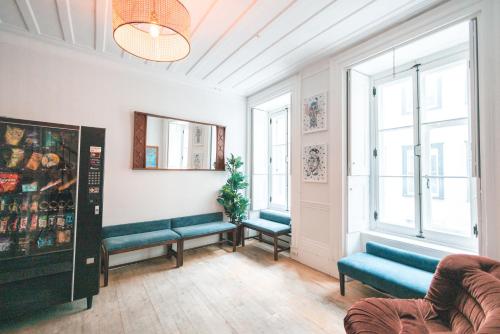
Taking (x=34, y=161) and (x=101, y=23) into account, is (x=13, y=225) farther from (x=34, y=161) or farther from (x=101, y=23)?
(x=101, y=23)

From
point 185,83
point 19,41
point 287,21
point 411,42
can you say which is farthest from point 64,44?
point 411,42

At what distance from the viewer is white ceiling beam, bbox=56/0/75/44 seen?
6.96 ft

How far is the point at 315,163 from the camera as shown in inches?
127

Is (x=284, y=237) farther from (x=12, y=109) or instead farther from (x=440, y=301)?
(x=12, y=109)

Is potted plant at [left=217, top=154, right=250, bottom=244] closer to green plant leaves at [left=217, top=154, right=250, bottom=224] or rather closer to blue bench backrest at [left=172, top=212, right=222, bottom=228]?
green plant leaves at [left=217, top=154, right=250, bottom=224]

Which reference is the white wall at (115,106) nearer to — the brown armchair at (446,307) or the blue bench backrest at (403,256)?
the blue bench backrest at (403,256)

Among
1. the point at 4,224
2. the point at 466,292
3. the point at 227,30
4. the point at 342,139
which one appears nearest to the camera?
the point at 466,292

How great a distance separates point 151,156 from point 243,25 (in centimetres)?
228

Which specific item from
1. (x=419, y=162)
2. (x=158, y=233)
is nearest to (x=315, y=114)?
(x=419, y=162)

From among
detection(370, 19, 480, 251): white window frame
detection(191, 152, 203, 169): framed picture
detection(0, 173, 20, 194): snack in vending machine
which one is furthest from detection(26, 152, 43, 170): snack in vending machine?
detection(370, 19, 480, 251): white window frame

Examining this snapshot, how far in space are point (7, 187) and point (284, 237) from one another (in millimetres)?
3715

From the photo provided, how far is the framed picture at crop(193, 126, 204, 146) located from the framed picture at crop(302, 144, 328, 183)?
1842 mm

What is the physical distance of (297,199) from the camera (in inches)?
139

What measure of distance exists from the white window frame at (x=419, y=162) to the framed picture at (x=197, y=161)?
275cm
